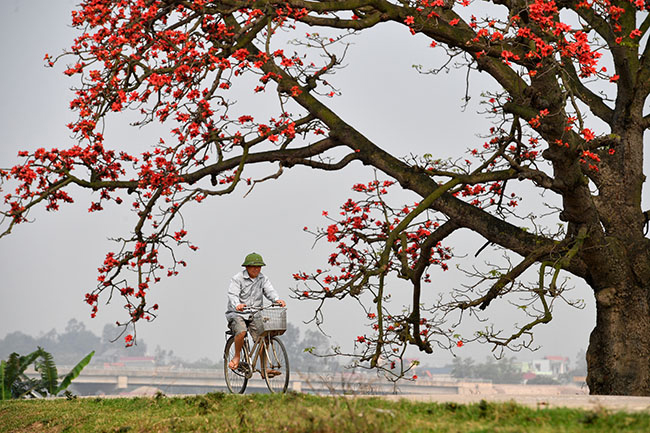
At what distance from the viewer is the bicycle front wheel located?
35.1ft

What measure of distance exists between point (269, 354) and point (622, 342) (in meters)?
5.88

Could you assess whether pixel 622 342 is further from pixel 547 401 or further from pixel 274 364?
pixel 274 364

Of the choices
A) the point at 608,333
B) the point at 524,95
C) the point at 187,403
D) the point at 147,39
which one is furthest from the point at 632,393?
the point at 147,39

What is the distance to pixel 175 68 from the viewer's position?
11.6 m

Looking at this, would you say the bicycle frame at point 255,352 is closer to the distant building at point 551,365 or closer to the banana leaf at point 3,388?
the banana leaf at point 3,388

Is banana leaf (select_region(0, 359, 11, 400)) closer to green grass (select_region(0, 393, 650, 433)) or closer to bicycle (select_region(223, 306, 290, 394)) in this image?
green grass (select_region(0, 393, 650, 433))

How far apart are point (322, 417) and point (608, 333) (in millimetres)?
6811

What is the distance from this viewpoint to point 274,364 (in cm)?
1081

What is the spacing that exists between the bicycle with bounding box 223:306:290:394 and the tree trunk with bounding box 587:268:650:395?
18.1ft

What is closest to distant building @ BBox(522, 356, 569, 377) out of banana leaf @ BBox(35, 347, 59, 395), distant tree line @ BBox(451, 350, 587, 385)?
distant tree line @ BBox(451, 350, 587, 385)

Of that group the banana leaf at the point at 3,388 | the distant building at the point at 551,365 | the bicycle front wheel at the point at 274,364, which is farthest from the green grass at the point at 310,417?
the distant building at the point at 551,365

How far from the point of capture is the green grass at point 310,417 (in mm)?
7547

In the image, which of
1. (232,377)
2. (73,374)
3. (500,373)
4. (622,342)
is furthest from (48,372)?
(500,373)

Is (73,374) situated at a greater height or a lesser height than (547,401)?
greater
